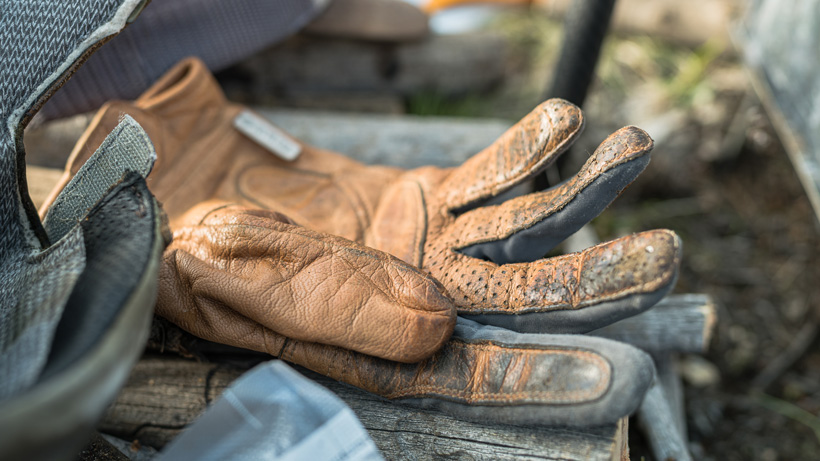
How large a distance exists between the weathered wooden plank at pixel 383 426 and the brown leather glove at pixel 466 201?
8.8 inches

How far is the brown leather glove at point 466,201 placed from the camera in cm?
108

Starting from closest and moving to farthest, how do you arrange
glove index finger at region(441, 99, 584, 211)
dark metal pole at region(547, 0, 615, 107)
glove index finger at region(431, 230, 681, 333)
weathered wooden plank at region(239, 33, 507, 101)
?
glove index finger at region(431, 230, 681, 333), glove index finger at region(441, 99, 584, 211), dark metal pole at region(547, 0, 615, 107), weathered wooden plank at region(239, 33, 507, 101)

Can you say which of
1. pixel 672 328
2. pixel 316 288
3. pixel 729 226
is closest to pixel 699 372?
pixel 672 328

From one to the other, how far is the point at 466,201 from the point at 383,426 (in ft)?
1.89

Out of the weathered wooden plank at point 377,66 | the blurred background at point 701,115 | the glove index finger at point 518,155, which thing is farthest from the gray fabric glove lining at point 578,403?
the weathered wooden plank at point 377,66

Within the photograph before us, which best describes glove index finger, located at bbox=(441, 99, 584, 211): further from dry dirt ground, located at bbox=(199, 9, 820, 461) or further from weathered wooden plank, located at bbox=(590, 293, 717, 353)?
dry dirt ground, located at bbox=(199, 9, 820, 461)

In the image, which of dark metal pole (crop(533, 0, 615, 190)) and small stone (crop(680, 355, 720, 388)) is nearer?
dark metal pole (crop(533, 0, 615, 190))

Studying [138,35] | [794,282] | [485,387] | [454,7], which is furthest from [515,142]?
[454,7]

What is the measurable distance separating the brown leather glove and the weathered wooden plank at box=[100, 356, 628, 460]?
0.74 ft

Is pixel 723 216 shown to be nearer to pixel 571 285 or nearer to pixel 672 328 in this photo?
pixel 672 328

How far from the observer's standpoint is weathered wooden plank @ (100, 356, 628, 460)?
3.66 ft

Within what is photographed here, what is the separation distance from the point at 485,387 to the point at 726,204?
2.61 m

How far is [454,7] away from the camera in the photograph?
4094mm

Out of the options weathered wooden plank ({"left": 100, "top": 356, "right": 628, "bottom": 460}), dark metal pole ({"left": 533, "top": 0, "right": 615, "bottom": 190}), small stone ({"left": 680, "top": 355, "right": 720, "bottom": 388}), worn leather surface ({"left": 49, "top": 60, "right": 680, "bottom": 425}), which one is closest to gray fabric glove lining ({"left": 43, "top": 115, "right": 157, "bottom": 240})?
worn leather surface ({"left": 49, "top": 60, "right": 680, "bottom": 425})
